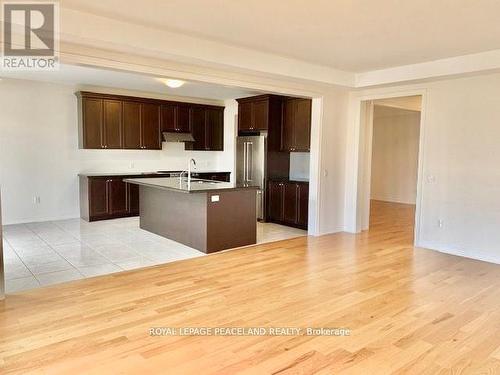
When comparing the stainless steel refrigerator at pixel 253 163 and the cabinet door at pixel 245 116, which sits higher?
the cabinet door at pixel 245 116

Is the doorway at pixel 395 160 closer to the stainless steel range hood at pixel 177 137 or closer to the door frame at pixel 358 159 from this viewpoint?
the door frame at pixel 358 159

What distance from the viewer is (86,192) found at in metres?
7.00

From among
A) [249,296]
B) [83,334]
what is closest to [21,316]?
[83,334]

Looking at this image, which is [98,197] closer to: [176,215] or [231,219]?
[176,215]

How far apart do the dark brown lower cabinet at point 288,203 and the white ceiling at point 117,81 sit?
1851 mm

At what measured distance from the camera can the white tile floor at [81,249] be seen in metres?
4.12

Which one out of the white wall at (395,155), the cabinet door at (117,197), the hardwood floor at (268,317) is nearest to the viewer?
the hardwood floor at (268,317)

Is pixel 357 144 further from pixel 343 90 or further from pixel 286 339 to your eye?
pixel 286 339

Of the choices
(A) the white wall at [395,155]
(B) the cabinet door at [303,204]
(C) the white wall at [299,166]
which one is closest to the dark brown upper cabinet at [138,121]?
(C) the white wall at [299,166]

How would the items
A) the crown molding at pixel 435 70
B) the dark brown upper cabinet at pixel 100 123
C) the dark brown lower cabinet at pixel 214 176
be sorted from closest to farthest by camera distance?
the crown molding at pixel 435 70
the dark brown upper cabinet at pixel 100 123
the dark brown lower cabinet at pixel 214 176

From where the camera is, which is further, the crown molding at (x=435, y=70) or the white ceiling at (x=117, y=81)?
the white ceiling at (x=117, y=81)

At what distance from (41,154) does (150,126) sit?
212 cm

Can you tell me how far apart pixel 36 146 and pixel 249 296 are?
5456mm

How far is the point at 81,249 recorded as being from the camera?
5.10 m
